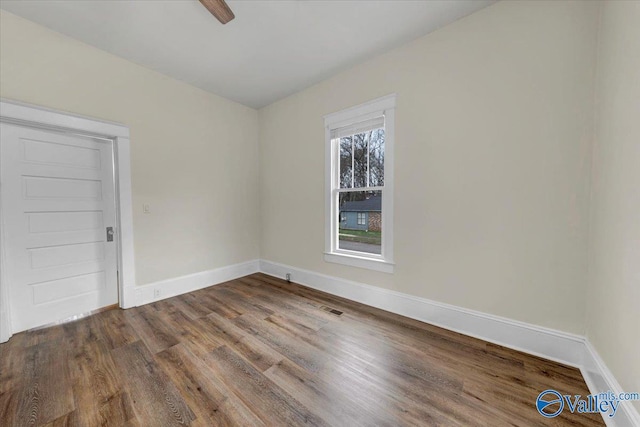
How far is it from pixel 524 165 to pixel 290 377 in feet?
8.03

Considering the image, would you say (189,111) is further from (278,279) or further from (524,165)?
(524,165)

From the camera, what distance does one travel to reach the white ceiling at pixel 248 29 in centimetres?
201

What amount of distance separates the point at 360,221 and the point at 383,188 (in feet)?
1.92

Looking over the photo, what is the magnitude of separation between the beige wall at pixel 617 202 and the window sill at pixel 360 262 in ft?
5.00

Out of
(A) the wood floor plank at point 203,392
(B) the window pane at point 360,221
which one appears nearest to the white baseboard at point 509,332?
(B) the window pane at point 360,221

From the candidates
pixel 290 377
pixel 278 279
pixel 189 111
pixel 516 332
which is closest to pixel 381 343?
pixel 290 377

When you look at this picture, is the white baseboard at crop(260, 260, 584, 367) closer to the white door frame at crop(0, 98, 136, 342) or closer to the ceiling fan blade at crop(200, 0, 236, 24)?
the white door frame at crop(0, 98, 136, 342)

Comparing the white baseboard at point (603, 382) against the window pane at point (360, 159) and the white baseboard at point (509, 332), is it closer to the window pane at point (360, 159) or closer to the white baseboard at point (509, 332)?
the white baseboard at point (509, 332)

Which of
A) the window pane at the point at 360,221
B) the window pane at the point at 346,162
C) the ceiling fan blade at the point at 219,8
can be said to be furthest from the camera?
the window pane at the point at 346,162

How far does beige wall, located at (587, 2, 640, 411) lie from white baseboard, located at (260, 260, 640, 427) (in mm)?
92

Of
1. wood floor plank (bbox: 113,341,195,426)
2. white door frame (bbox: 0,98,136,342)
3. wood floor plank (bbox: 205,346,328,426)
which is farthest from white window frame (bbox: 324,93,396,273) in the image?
white door frame (bbox: 0,98,136,342)

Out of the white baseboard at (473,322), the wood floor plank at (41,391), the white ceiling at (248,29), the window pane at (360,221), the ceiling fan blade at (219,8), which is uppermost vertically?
the white ceiling at (248,29)

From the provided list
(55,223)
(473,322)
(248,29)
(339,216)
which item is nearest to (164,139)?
(55,223)

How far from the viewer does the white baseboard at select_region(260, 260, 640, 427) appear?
1.41m
